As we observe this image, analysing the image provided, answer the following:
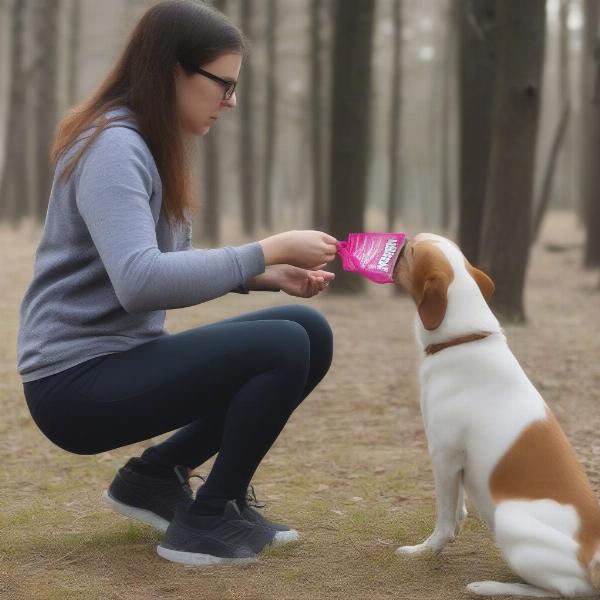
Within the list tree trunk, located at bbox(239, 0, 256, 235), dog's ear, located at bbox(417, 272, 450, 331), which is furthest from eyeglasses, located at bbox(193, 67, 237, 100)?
tree trunk, located at bbox(239, 0, 256, 235)

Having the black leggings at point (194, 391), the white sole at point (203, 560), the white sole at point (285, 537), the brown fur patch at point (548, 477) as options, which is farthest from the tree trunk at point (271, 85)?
the brown fur patch at point (548, 477)

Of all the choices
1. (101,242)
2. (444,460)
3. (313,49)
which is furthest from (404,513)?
(313,49)

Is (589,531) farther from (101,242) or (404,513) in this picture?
(101,242)

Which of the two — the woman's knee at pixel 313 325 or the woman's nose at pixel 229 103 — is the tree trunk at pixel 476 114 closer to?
the woman's knee at pixel 313 325

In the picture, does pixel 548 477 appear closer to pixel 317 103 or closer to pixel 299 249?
pixel 299 249

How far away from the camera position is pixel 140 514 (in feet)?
13.1

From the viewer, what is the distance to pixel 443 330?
3410 mm

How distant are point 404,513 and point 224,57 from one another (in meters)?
1.98

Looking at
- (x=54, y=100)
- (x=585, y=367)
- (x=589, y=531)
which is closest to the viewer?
(x=589, y=531)

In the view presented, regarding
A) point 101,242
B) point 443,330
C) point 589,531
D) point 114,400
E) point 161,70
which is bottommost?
point 589,531

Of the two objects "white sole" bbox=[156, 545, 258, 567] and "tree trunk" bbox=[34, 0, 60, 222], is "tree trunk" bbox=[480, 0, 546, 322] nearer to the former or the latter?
"white sole" bbox=[156, 545, 258, 567]

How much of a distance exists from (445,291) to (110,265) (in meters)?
1.06

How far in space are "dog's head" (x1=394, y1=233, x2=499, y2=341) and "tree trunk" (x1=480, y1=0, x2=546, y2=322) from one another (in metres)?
6.20

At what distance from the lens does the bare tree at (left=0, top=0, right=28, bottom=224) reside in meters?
22.1
